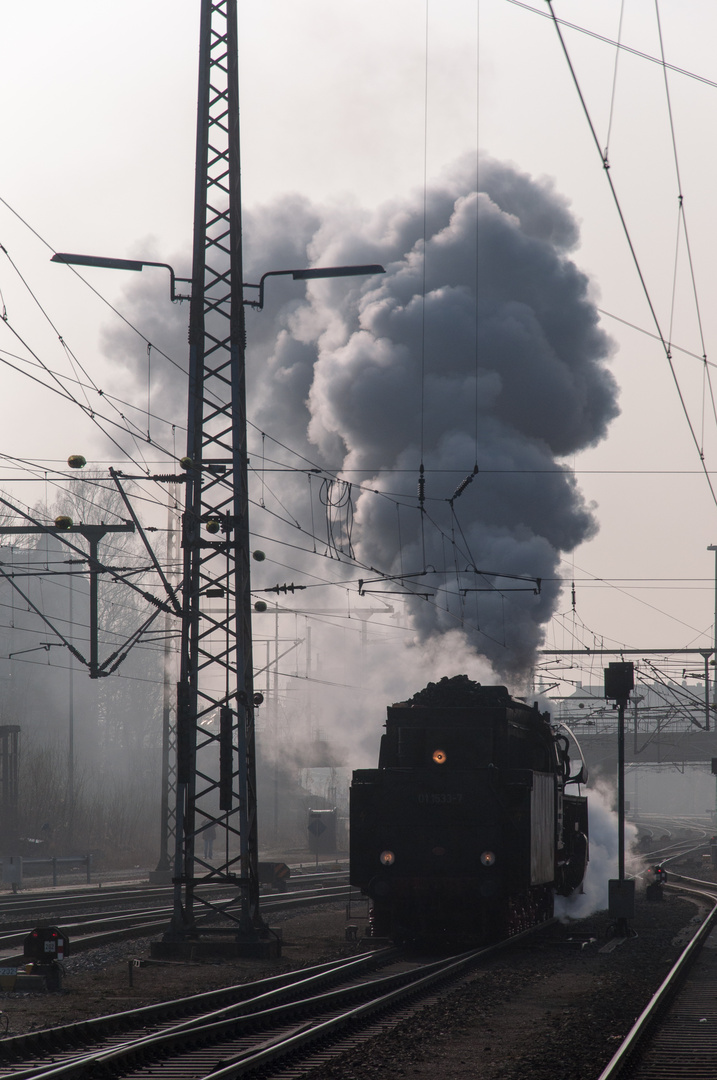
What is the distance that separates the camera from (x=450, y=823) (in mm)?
17922

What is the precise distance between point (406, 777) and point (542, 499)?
1337cm

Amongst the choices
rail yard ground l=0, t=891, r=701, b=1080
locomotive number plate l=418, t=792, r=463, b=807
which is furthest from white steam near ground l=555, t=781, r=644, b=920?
locomotive number plate l=418, t=792, r=463, b=807

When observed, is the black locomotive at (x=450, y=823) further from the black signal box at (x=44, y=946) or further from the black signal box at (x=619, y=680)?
the black signal box at (x=44, y=946)

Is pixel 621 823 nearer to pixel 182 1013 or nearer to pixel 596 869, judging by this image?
pixel 596 869

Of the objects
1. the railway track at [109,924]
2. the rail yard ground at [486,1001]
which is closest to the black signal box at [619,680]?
the rail yard ground at [486,1001]

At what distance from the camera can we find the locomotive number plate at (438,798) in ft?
59.0

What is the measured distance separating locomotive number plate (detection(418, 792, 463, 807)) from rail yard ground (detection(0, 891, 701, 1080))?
2.29 metres

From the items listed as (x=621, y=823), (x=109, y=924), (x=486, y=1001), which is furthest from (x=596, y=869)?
(x=486, y=1001)

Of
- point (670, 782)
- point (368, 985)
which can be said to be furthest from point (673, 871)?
point (670, 782)

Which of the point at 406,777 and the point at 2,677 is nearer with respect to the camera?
the point at 406,777

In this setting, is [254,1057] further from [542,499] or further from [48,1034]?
[542,499]

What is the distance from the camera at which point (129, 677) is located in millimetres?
60938

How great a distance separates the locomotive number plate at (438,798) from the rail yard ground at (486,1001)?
2293 mm

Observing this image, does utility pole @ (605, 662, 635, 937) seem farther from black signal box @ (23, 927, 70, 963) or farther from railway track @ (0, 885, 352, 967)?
black signal box @ (23, 927, 70, 963)
